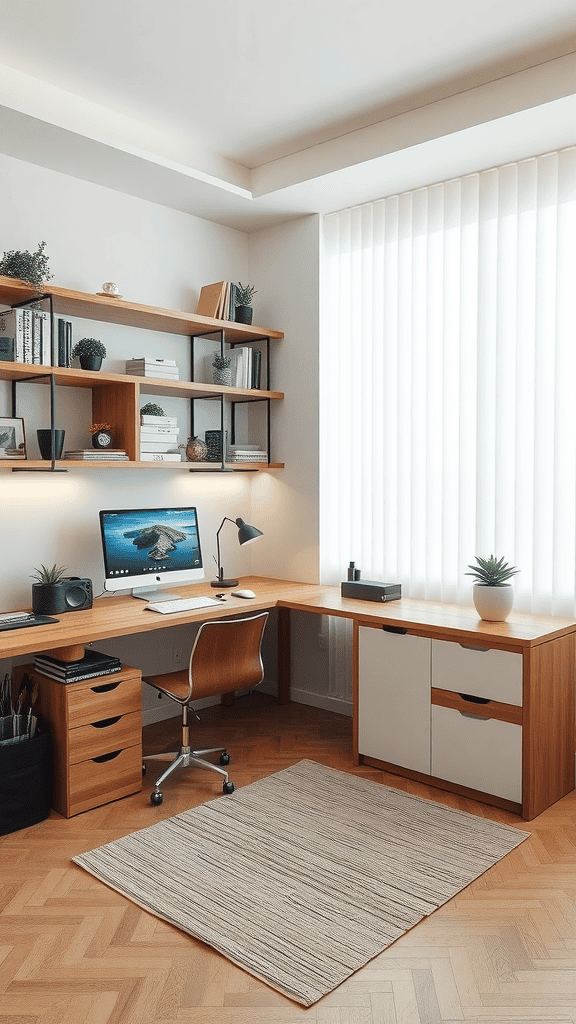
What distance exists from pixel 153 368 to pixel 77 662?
1.47 meters

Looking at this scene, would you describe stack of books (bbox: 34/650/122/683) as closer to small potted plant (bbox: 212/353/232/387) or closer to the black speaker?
the black speaker

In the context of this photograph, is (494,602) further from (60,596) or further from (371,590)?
(60,596)

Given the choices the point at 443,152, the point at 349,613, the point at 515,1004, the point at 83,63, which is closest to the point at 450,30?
the point at 443,152

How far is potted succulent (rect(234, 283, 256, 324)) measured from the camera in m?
4.12

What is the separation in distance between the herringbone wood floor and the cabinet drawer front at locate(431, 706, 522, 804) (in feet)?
0.71

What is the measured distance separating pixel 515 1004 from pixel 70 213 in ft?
11.6

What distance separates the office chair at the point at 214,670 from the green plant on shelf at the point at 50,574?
0.61 metres

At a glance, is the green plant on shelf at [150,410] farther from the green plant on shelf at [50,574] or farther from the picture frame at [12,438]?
the green plant on shelf at [50,574]

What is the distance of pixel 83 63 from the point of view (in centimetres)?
294

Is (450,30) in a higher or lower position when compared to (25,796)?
higher

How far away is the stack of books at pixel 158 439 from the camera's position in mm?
3564

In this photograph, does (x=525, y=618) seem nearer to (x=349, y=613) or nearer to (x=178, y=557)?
(x=349, y=613)

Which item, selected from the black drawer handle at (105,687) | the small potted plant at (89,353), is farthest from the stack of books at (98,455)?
the black drawer handle at (105,687)

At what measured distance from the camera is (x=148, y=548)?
3.59 metres
